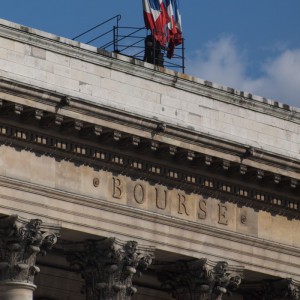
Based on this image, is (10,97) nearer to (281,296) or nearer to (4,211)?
(4,211)

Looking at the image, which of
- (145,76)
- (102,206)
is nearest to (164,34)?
(145,76)

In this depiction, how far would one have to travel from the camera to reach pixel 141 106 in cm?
7369

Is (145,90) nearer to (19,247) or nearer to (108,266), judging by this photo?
(108,266)

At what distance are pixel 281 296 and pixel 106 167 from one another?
9853 mm

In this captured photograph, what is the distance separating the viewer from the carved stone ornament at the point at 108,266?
71.4 metres

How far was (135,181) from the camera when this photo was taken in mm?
72312

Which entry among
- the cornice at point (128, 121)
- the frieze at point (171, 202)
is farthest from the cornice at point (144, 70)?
the frieze at point (171, 202)

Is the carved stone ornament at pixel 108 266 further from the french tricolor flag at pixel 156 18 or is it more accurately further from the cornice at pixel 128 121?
the french tricolor flag at pixel 156 18

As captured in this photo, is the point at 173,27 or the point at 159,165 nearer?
the point at 159,165

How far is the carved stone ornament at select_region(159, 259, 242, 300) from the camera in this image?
7456 cm

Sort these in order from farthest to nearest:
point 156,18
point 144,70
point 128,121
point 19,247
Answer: point 156,18 < point 144,70 < point 128,121 < point 19,247

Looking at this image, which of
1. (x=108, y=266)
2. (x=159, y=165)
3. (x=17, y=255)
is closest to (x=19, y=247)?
(x=17, y=255)

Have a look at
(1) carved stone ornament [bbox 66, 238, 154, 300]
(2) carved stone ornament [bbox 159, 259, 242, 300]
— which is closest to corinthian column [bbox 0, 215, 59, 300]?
(1) carved stone ornament [bbox 66, 238, 154, 300]

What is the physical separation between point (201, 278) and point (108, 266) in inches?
179
